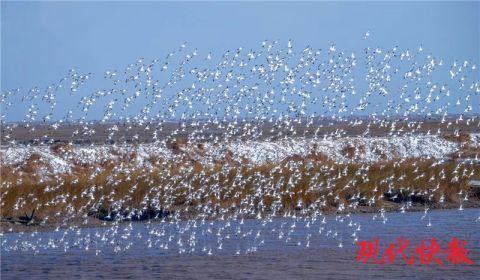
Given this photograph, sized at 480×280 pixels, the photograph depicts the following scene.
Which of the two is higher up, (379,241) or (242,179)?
(242,179)

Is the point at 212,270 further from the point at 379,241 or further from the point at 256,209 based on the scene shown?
the point at 256,209

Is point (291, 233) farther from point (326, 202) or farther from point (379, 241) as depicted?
point (326, 202)

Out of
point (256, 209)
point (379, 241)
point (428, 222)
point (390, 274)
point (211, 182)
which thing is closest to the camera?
point (390, 274)

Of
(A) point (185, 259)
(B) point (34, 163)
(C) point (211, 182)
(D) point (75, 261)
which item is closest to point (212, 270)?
(A) point (185, 259)

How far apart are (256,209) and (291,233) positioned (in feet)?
10.9

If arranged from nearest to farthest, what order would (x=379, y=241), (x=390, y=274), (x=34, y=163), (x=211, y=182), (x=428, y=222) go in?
1. (x=390, y=274)
2. (x=379, y=241)
3. (x=428, y=222)
4. (x=211, y=182)
5. (x=34, y=163)

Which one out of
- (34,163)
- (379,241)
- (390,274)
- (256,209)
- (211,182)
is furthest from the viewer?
(34,163)

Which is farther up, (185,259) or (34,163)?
(34,163)

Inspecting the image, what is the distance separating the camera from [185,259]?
62.3 feet

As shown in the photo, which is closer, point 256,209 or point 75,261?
point 75,261

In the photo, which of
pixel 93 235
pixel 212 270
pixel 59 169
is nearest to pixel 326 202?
pixel 93 235

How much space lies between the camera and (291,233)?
2194cm

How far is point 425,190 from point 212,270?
10.7m

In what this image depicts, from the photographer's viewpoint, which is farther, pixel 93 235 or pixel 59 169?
pixel 59 169
